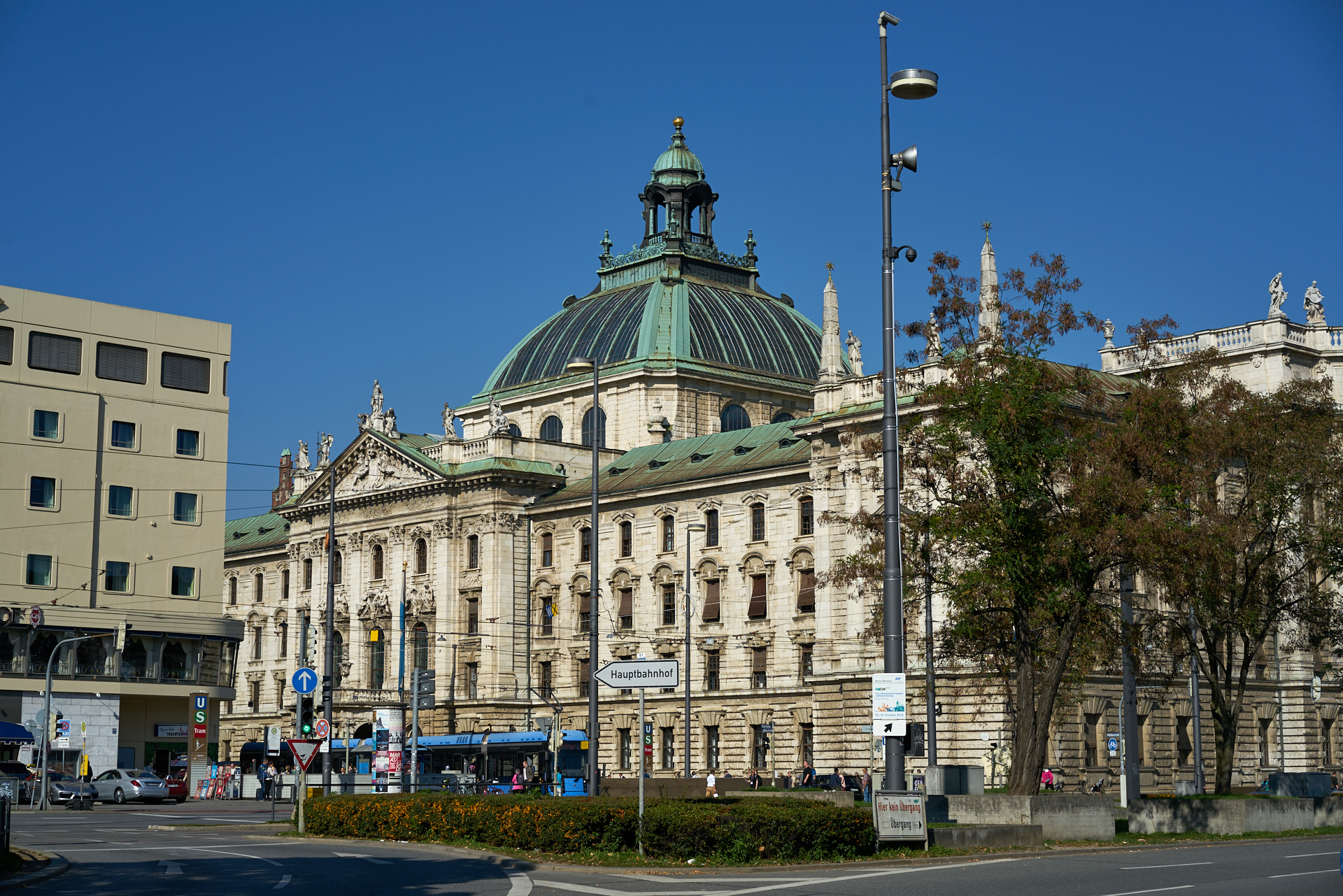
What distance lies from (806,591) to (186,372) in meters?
30.2

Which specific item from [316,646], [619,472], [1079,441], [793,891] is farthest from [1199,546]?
[316,646]

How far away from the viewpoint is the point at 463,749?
249 ft

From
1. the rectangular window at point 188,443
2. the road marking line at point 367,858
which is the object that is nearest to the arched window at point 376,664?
the rectangular window at point 188,443

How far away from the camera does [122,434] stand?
2650 inches

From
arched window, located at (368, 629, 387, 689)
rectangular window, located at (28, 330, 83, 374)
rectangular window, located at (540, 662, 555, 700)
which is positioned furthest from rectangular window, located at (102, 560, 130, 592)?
arched window, located at (368, 629, 387, 689)

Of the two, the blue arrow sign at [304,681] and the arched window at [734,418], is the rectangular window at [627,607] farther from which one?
the blue arrow sign at [304,681]

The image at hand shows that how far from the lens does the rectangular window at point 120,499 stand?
6700 centimetres

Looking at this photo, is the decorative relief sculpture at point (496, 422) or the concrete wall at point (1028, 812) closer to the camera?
the concrete wall at point (1028, 812)

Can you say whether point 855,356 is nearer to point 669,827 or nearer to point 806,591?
point 806,591

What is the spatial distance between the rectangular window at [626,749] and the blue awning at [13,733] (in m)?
33.2

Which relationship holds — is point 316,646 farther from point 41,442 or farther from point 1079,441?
point 1079,441

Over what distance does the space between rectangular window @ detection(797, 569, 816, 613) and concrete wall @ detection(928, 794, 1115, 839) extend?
46.9m

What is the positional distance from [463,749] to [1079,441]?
4529 centimetres

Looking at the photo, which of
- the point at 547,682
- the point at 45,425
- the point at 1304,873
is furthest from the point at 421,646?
the point at 1304,873
